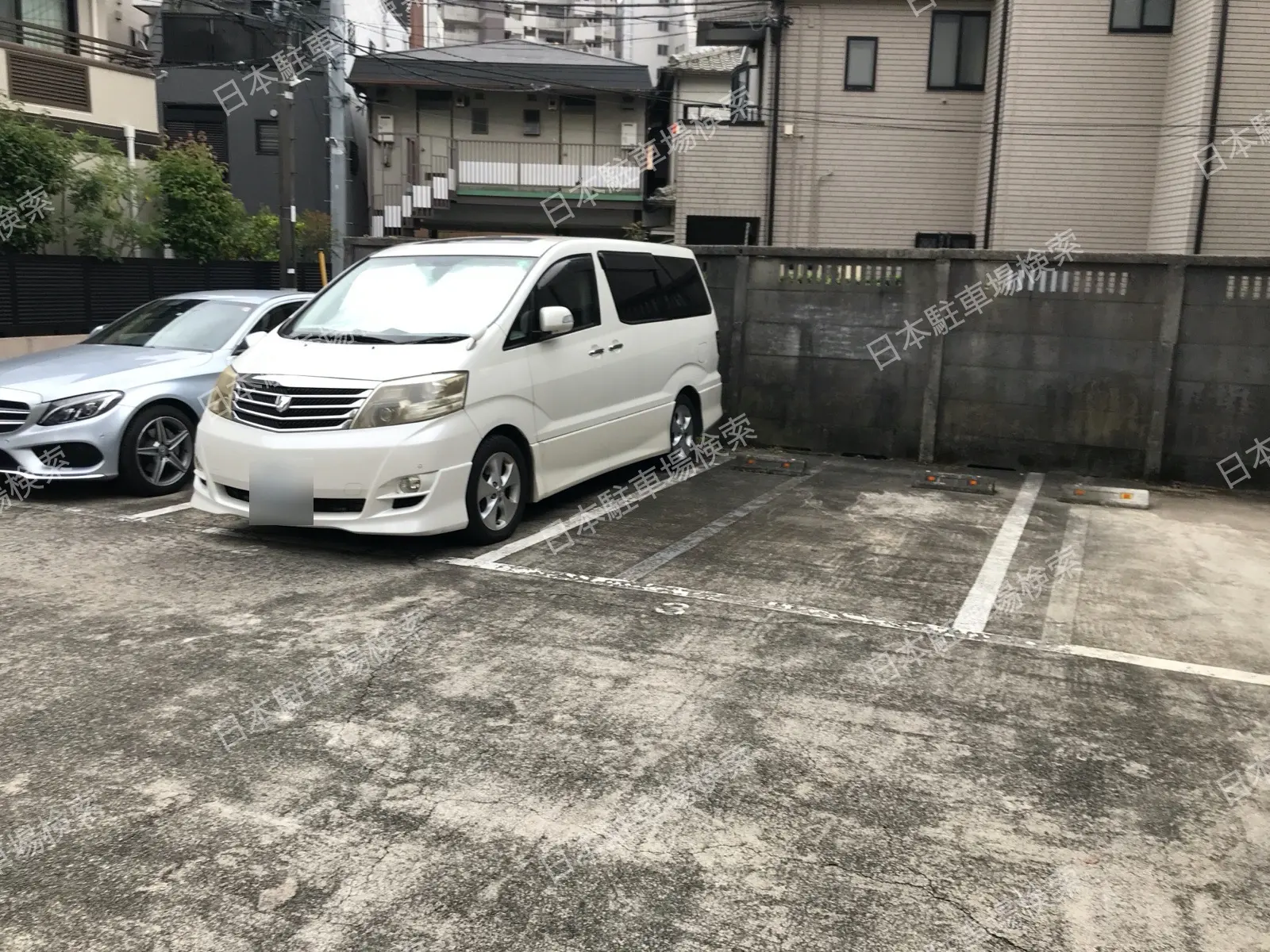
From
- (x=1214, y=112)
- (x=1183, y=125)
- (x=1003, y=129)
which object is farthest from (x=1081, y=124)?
(x=1214, y=112)

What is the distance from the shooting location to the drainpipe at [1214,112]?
14.0 meters

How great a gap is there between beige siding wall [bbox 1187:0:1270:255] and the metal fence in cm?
1315

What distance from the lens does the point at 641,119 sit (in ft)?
91.4

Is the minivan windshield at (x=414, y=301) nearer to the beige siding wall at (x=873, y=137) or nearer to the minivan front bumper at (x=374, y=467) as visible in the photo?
the minivan front bumper at (x=374, y=467)

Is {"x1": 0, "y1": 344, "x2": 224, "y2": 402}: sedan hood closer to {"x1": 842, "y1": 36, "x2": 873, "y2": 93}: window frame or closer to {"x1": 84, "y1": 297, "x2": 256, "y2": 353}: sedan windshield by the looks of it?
{"x1": 84, "y1": 297, "x2": 256, "y2": 353}: sedan windshield

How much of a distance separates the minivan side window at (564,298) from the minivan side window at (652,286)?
0.28m

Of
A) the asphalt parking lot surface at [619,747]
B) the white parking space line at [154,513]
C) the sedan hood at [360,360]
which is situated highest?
the sedan hood at [360,360]

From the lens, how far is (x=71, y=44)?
1606cm

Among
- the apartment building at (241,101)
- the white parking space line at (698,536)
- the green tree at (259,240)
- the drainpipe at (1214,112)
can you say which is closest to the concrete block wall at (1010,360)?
the white parking space line at (698,536)

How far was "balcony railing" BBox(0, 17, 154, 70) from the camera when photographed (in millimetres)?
15172

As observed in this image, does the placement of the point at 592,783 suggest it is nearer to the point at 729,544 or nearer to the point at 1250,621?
the point at 729,544

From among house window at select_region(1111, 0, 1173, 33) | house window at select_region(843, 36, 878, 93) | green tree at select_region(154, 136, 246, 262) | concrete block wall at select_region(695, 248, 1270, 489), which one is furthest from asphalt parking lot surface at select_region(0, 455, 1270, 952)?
house window at select_region(843, 36, 878, 93)

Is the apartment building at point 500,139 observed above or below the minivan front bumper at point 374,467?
above

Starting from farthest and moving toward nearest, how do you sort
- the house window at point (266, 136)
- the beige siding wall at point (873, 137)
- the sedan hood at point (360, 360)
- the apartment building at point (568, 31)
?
the apartment building at point (568, 31), the house window at point (266, 136), the beige siding wall at point (873, 137), the sedan hood at point (360, 360)
